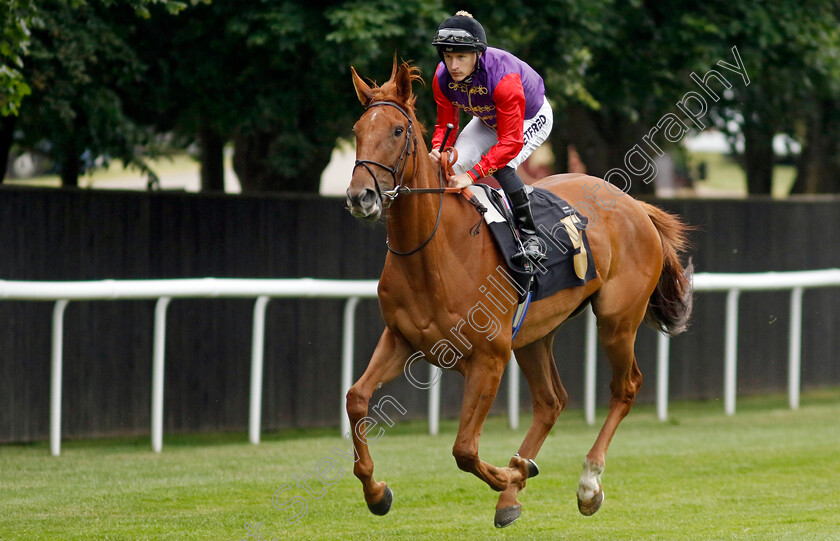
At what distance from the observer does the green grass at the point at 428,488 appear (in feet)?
17.3

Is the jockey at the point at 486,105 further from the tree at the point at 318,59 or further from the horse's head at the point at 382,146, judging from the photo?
the tree at the point at 318,59

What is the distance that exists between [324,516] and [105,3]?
404 cm

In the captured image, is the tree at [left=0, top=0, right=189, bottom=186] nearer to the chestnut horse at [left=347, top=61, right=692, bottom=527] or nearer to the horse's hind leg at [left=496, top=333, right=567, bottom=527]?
the chestnut horse at [left=347, top=61, right=692, bottom=527]

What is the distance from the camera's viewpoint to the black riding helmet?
4969 mm

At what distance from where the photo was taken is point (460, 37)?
497 centimetres

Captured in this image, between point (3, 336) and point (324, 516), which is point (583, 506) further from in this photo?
point (3, 336)

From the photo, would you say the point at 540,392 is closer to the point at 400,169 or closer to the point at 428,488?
the point at 428,488

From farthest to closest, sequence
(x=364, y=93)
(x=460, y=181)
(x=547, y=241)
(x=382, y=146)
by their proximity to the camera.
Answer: (x=547, y=241), (x=460, y=181), (x=364, y=93), (x=382, y=146)

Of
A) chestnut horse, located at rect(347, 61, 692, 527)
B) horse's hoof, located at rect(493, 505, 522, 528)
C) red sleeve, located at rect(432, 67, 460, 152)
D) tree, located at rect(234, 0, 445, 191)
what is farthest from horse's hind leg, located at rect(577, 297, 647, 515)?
tree, located at rect(234, 0, 445, 191)

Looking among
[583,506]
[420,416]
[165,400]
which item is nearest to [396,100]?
[583,506]

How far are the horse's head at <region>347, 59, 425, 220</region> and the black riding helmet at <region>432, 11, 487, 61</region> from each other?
0.34m

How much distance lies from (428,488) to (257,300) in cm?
221

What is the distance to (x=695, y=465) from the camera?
7129 millimetres

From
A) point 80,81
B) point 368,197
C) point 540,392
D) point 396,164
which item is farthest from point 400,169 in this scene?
point 80,81
